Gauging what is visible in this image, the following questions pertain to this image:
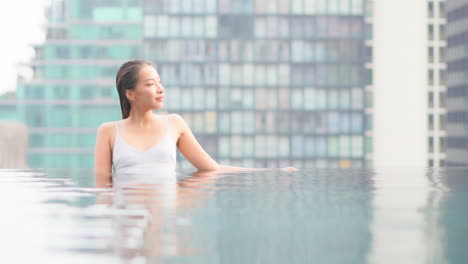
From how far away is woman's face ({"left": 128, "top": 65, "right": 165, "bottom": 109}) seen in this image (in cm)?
573

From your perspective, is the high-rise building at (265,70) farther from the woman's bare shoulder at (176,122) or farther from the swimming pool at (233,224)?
the swimming pool at (233,224)

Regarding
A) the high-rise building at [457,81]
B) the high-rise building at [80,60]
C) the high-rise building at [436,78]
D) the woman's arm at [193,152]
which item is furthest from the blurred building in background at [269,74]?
the woman's arm at [193,152]

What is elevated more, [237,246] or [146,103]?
[146,103]

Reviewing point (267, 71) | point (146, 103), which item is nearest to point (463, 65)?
point (267, 71)

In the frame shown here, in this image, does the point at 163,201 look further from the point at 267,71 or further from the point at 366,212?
the point at 267,71

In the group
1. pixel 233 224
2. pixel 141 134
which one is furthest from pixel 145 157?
pixel 233 224

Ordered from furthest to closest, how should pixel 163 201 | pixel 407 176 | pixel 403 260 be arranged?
pixel 407 176
pixel 163 201
pixel 403 260

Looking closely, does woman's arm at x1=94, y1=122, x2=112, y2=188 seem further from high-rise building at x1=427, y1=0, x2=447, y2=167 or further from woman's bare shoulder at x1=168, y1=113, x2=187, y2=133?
high-rise building at x1=427, y1=0, x2=447, y2=167

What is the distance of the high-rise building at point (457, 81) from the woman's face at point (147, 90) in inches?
3626

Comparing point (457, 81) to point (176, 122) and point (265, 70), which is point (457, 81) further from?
point (176, 122)

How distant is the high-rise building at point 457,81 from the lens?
93.6m

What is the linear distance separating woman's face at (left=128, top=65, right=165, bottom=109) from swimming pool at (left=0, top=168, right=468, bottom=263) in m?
2.31

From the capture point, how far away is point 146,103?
18.7 feet

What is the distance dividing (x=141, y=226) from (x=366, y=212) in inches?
30.7
